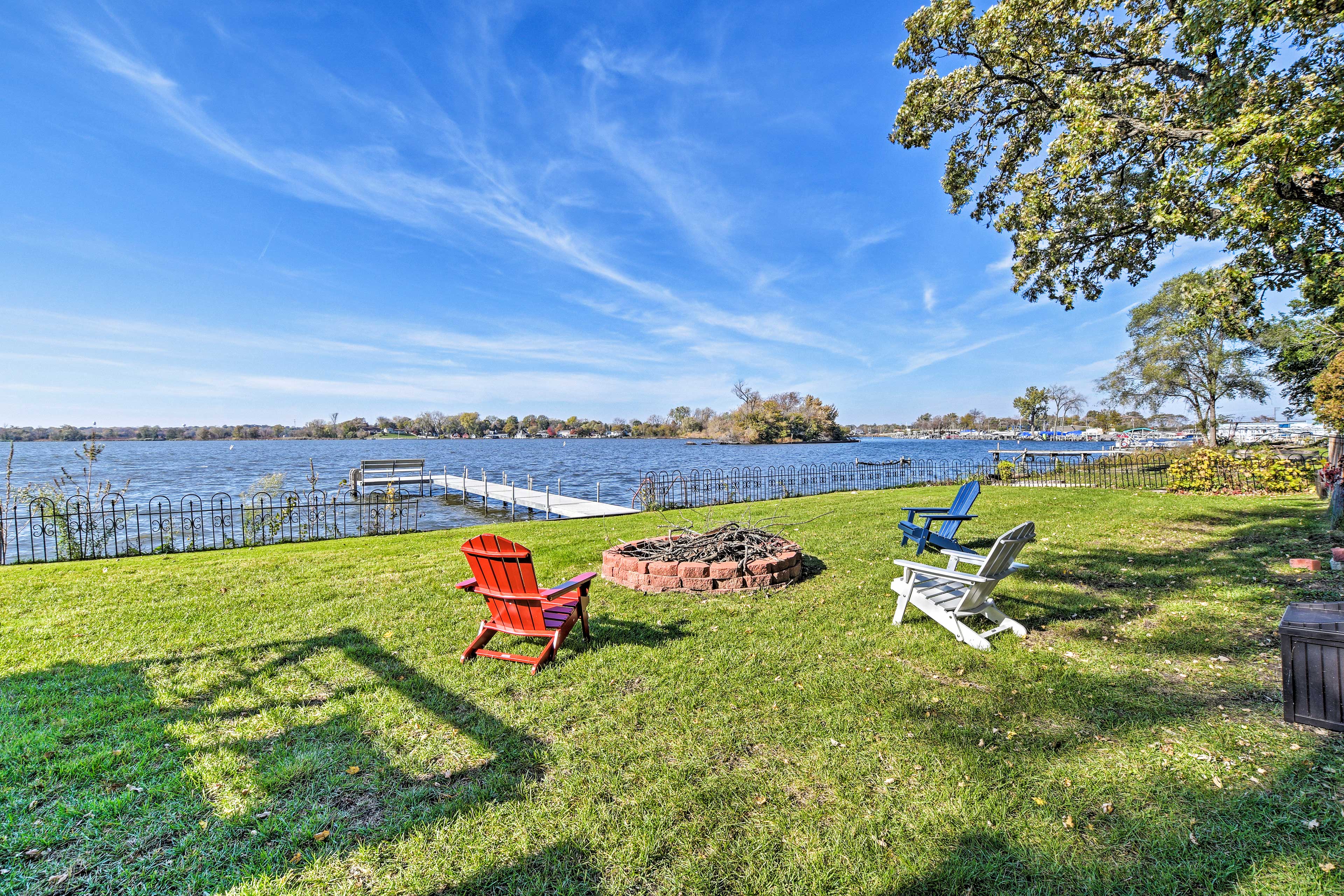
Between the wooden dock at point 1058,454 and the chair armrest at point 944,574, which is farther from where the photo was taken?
the wooden dock at point 1058,454

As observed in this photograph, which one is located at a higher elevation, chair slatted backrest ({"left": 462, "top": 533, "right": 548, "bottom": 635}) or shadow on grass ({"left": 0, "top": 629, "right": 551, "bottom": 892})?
chair slatted backrest ({"left": 462, "top": 533, "right": 548, "bottom": 635})

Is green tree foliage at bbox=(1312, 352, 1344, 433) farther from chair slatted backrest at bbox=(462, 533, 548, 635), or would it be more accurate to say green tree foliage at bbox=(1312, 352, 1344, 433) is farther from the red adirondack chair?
chair slatted backrest at bbox=(462, 533, 548, 635)

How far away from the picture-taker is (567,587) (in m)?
4.32

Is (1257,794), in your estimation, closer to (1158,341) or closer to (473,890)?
(473,890)

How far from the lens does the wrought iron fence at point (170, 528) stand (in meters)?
8.62

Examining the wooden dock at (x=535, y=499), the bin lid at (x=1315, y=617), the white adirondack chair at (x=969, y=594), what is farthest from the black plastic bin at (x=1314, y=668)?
the wooden dock at (x=535, y=499)

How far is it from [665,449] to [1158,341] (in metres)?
51.0

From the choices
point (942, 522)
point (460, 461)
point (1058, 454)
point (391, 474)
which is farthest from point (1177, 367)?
point (460, 461)

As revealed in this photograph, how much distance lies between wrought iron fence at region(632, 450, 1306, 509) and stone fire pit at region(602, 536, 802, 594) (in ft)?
27.3

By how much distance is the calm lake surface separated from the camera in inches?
950

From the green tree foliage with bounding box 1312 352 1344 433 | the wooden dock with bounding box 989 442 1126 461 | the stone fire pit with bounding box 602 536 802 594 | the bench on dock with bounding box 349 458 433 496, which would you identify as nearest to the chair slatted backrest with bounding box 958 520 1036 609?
the stone fire pit with bounding box 602 536 802 594

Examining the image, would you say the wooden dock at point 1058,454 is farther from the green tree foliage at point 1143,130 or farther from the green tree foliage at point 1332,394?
the green tree foliage at point 1143,130

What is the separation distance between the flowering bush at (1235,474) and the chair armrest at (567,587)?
54.6 feet

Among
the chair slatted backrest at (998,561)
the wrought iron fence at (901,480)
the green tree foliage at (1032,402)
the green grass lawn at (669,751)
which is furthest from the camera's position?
the green tree foliage at (1032,402)
